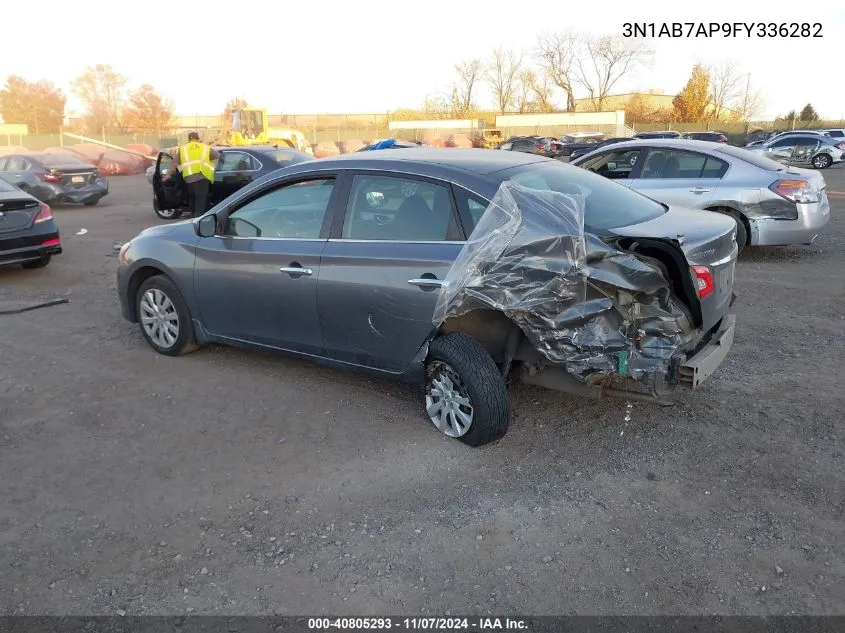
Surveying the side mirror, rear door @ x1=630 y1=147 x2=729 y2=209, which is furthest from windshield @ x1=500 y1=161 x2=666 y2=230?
rear door @ x1=630 y1=147 x2=729 y2=209

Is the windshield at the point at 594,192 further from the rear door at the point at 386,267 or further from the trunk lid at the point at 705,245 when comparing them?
the rear door at the point at 386,267

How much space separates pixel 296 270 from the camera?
184 inches

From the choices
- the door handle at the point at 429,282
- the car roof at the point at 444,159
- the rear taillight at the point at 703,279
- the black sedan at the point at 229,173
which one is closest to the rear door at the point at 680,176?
the car roof at the point at 444,159

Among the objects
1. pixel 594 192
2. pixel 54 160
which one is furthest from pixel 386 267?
pixel 54 160

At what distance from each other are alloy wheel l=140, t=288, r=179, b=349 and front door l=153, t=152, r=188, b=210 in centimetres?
Result: 851

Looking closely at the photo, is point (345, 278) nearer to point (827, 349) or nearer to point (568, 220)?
point (568, 220)

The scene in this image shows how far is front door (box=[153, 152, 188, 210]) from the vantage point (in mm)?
13688

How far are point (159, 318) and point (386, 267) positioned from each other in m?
2.48

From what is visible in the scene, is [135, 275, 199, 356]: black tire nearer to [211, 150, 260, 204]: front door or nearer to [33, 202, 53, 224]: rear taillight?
[33, 202, 53, 224]: rear taillight

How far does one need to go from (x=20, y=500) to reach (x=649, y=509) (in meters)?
3.26

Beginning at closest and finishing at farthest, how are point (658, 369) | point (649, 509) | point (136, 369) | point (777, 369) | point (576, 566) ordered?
point (576, 566) < point (649, 509) < point (658, 369) < point (777, 369) < point (136, 369)

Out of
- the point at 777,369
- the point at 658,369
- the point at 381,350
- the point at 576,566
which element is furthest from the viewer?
the point at 777,369

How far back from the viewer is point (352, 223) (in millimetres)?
4566

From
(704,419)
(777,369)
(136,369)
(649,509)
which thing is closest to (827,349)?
(777,369)
